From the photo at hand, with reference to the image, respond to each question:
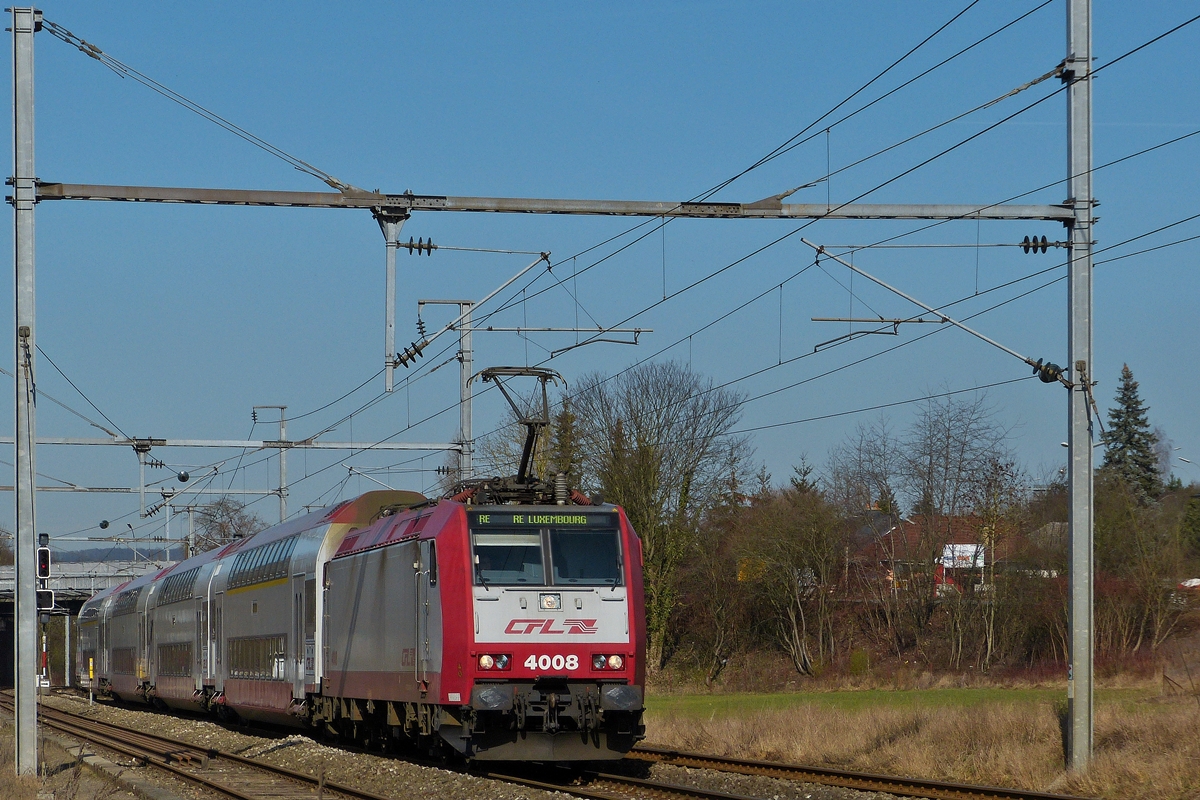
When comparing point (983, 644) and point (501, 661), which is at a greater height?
point (501, 661)

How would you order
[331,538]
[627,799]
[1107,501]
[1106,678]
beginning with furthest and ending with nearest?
[1107,501]
[1106,678]
[331,538]
[627,799]

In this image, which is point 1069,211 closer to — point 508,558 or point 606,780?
point 508,558

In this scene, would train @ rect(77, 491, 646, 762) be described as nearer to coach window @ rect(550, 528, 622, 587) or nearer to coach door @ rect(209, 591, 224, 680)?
coach window @ rect(550, 528, 622, 587)

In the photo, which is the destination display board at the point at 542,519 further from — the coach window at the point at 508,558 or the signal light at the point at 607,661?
the signal light at the point at 607,661

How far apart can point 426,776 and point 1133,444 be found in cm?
8127

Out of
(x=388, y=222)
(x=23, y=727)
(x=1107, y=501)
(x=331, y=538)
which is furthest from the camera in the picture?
(x=1107, y=501)

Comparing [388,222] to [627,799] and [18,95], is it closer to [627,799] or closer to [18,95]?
[18,95]

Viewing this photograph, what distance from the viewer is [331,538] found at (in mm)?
22266

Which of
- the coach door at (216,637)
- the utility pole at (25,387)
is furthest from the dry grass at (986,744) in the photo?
the coach door at (216,637)

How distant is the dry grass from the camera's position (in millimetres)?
14219

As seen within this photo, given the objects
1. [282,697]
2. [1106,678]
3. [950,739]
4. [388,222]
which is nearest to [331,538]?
[282,697]

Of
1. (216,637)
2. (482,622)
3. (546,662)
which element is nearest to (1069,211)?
(546,662)

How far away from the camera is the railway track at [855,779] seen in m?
13.9

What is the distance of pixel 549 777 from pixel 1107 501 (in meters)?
34.7
